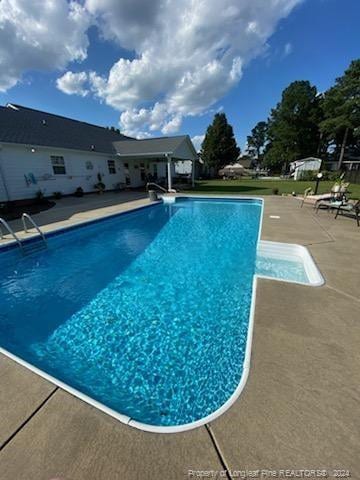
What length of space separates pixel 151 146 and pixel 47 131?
7.23 m

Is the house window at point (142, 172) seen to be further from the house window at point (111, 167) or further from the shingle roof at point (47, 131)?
the house window at point (111, 167)

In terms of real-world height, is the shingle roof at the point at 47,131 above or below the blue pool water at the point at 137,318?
above

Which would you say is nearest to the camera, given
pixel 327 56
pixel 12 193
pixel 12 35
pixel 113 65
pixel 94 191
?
pixel 12 35

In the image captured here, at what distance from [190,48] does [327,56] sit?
736 cm

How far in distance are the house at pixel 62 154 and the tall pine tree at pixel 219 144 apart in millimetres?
18960

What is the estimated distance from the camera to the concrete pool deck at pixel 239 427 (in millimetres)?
1361

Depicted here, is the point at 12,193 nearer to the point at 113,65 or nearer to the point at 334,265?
the point at 113,65

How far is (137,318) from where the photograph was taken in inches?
148

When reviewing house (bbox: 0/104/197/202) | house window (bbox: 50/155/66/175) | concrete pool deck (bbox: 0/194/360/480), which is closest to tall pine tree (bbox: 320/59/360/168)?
house (bbox: 0/104/197/202)

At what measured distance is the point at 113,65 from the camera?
1420 cm

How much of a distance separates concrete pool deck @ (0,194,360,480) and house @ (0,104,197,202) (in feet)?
39.2

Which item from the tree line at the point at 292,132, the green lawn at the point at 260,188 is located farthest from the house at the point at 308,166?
the green lawn at the point at 260,188

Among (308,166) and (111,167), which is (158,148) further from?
(308,166)

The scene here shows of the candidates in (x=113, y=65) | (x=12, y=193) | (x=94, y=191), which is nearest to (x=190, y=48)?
(x=113, y=65)
